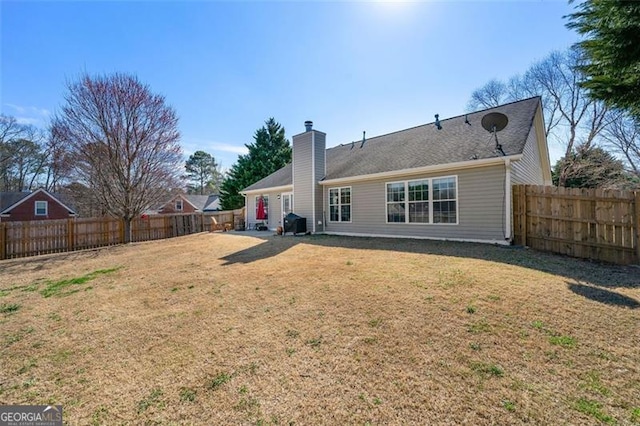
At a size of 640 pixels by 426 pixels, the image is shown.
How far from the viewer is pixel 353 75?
11602mm

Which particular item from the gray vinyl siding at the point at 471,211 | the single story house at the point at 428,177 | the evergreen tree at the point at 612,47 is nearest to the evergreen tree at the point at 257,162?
the single story house at the point at 428,177

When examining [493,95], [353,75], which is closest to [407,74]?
[353,75]

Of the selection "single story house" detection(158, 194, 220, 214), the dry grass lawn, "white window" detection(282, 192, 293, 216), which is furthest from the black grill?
"single story house" detection(158, 194, 220, 214)

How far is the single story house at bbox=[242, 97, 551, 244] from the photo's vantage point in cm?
842

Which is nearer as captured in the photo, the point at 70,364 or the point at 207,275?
the point at 70,364

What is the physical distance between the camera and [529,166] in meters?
10.0

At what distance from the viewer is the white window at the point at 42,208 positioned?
24547mm

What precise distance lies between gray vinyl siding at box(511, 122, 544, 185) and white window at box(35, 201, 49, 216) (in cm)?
3461

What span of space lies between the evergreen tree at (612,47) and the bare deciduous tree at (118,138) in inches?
620

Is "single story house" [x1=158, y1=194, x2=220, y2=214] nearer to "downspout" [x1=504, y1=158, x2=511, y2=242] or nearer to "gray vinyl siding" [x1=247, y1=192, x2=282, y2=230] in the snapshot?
"gray vinyl siding" [x1=247, y1=192, x2=282, y2=230]

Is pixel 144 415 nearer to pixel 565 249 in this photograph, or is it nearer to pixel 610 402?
pixel 610 402

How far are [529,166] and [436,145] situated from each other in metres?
3.30

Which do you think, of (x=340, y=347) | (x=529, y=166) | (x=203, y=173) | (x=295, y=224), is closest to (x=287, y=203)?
(x=295, y=224)

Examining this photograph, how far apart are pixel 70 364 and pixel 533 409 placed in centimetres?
441
